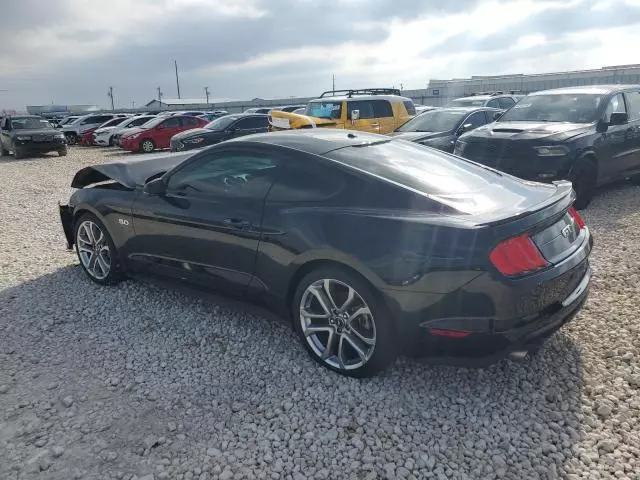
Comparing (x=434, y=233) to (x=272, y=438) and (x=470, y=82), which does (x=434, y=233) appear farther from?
(x=470, y=82)

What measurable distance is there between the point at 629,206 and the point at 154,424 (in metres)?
7.07

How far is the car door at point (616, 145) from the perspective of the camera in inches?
284

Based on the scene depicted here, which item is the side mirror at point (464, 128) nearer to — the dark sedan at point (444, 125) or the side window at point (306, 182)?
the dark sedan at point (444, 125)

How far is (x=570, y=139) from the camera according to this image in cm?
675

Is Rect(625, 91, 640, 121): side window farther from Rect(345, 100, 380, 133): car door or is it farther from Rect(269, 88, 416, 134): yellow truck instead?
Rect(345, 100, 380, 133): car door

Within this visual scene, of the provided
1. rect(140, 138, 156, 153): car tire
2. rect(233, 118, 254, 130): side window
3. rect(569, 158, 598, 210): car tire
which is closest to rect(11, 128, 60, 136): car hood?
rect(140, 138, 156, 153): car tire

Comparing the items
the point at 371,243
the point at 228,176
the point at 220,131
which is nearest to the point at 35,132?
the point at 220,131

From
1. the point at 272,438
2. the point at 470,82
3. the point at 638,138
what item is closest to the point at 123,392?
the point at 272,438

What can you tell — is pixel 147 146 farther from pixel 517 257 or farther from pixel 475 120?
pixel 517 257

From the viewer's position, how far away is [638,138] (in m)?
7.80

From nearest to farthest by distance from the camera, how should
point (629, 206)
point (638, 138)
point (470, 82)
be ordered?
point (629, 206) < point (638, 138) < point (470, 82)

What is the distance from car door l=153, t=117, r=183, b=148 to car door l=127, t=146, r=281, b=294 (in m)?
16.0

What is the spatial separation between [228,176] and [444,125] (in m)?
7.33

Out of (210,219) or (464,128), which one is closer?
(210,219)
